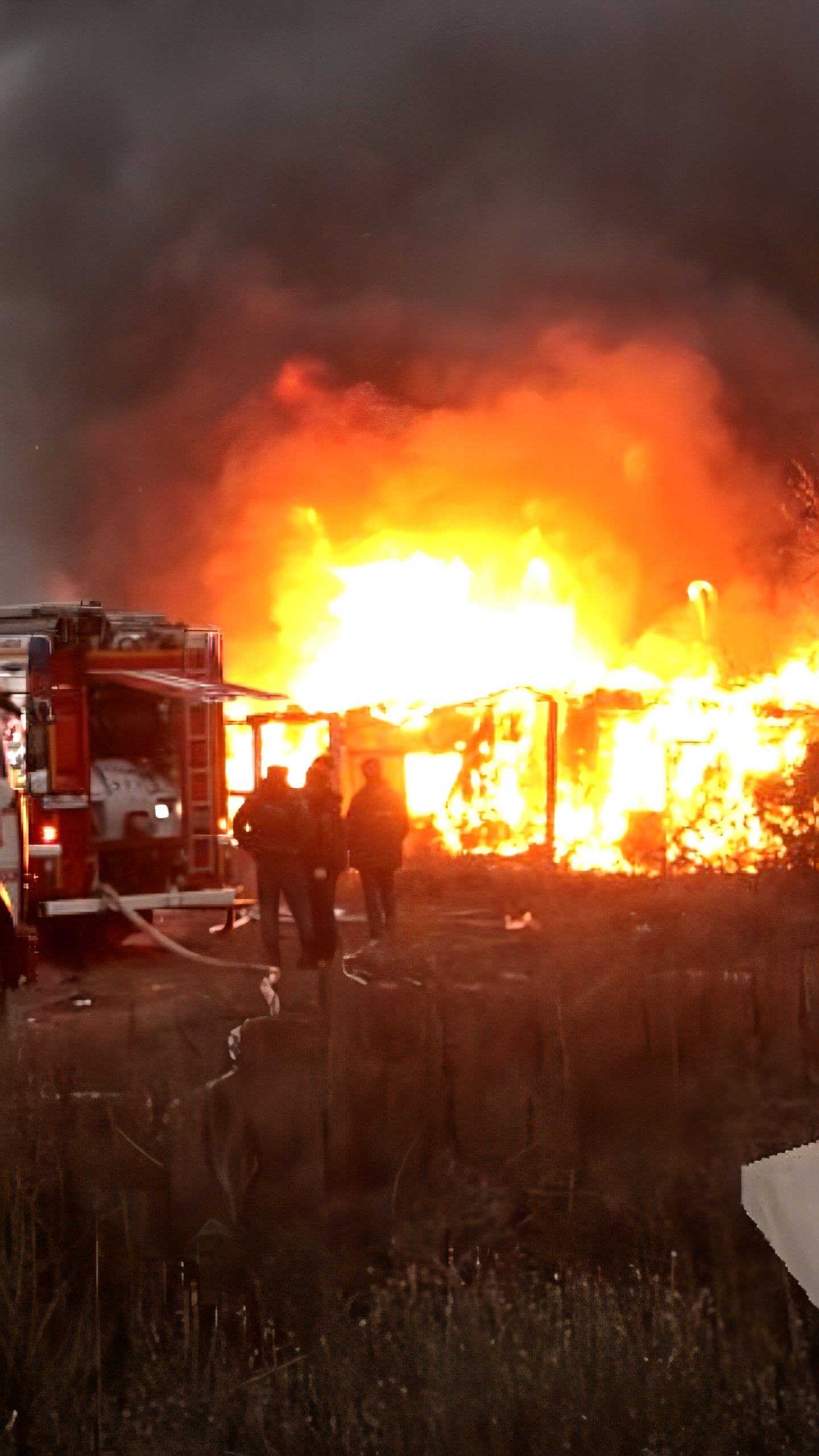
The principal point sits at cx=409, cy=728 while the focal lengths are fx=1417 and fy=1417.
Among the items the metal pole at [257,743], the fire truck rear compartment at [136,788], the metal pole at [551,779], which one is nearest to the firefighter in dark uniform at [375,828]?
the fire truck rear compartment at [136,788]

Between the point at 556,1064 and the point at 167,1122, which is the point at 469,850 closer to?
the point at 556,1064

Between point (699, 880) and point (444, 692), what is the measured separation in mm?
13368

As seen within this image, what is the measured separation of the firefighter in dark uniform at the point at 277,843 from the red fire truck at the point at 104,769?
831 millimetres

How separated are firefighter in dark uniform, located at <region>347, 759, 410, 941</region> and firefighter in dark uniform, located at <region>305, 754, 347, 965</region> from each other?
635 millimetres

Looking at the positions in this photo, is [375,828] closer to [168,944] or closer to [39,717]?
[168,944]

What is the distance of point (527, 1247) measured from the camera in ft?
22.4

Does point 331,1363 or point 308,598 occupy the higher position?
point 308,598

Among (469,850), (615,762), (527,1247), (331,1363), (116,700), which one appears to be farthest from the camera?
(615,762)

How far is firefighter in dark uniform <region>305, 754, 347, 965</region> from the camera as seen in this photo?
37.9 ft

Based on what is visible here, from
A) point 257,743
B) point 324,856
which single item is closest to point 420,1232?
point 324,856

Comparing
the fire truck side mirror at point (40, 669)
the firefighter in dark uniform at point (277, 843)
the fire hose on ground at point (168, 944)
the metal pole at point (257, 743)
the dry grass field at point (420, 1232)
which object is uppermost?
the fire truck side mirror at point (40, 669)

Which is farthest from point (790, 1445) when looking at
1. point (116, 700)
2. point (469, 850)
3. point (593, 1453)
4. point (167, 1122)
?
point (469, 850)

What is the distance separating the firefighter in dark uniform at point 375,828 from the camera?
42.0 ft

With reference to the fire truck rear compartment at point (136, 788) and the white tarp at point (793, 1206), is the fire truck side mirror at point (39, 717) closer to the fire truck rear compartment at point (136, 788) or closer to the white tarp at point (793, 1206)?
the fire truck rear compartment at point (136, 788)
